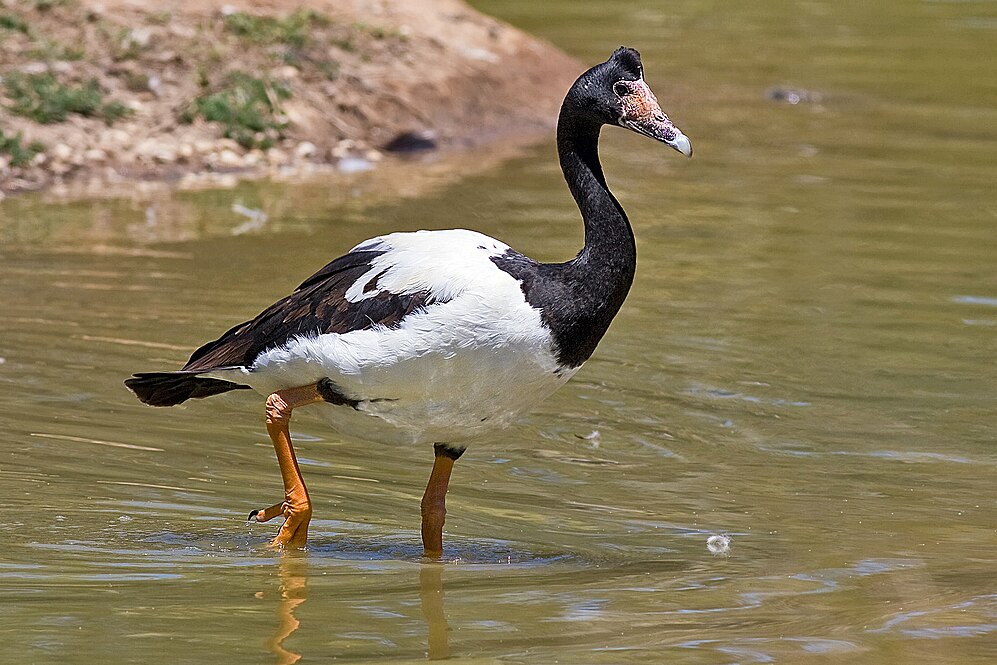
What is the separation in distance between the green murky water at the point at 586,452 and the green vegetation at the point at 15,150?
2.42 ft

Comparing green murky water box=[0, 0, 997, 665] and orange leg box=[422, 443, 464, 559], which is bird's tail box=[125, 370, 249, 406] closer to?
green murky water box=[0, 0, 997, 665]

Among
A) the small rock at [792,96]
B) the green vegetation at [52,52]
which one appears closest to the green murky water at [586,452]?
the green vegetation at [52,52]

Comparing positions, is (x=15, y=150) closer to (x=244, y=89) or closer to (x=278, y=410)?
(x=244, y=89)

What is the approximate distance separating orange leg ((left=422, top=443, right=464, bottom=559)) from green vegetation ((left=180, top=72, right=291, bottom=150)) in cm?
782

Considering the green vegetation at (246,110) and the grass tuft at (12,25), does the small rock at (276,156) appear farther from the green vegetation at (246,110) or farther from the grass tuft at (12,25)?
the grass tuft at (12,25)

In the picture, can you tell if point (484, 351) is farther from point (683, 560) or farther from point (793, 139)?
point (793, 139)

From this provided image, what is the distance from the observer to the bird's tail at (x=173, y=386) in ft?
20.8

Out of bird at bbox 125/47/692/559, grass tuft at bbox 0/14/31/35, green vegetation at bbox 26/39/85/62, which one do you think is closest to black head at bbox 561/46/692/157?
bird at bbox 125/47/692/559

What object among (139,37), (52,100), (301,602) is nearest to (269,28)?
(139,37)

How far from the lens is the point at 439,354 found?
18.5 feet

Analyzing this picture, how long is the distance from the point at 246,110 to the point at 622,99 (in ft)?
26.4

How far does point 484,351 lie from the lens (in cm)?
560

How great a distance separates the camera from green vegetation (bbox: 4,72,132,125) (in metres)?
12.9

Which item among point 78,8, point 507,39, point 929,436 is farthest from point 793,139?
point 929,436
